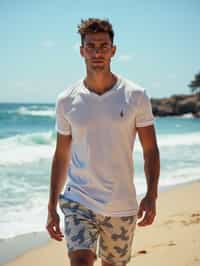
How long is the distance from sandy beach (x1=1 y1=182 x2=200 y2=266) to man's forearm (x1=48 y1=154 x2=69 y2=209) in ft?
6.20

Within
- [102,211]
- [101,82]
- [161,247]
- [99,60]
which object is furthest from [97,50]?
[161,247]

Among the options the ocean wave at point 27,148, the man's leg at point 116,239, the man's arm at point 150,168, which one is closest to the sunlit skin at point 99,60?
the man's arm at point 150,168

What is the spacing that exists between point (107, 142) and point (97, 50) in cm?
60

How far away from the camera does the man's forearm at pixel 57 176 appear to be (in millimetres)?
2834

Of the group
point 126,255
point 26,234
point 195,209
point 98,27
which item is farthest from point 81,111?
point 195,209

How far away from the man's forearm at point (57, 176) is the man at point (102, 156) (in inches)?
1.7

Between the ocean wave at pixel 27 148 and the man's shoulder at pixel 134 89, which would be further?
the ocean wave at pixel 27 148

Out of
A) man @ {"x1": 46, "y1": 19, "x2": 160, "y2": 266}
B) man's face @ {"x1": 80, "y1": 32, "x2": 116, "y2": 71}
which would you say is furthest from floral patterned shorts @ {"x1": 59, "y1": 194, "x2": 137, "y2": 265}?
man's face @ {"x1": 80, "y1": 32, "x2": 116, "y2": 71}

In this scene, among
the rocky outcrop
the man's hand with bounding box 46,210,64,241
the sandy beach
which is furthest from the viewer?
the rocky outcrop

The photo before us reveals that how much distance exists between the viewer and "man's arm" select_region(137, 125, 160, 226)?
2580 millimetres

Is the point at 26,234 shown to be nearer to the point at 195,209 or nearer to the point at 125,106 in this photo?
the point at 195,209

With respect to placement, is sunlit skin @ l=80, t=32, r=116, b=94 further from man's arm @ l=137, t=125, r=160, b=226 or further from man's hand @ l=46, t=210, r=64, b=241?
man's hand @ l=46, t=210, r=64, b=241

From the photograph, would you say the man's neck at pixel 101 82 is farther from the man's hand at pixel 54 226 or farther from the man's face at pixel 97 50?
the man's hand at pixel 54 226

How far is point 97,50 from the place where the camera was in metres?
2.71
